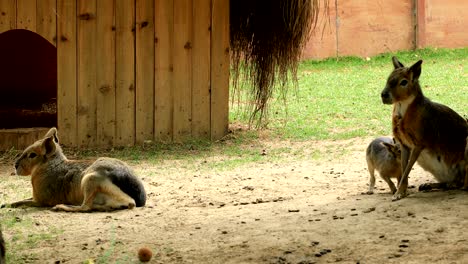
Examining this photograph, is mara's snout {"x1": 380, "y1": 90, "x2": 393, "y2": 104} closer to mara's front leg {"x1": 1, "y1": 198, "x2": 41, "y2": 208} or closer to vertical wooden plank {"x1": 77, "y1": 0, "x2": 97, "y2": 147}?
mara's front leg {"x1": 1, "y1": 198, "x2": 41, "y2": 208}

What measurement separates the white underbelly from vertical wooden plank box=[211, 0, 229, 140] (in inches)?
193

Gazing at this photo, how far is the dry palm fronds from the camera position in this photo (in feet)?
37.7

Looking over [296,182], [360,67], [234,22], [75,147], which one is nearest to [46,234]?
[296,182]

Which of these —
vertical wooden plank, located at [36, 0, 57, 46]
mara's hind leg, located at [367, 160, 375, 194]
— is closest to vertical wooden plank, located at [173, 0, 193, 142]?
vertical wooden plank, located at [36, 0, 57, 46]

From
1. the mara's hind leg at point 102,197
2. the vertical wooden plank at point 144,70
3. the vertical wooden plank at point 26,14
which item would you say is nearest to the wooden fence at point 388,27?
the vertical wooden plank at point 144,70

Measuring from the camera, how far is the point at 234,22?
40.9 feet

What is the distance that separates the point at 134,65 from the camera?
11266mm

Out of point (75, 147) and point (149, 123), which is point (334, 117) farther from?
point (75, 147)

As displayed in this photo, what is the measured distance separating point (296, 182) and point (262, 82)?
3367mm

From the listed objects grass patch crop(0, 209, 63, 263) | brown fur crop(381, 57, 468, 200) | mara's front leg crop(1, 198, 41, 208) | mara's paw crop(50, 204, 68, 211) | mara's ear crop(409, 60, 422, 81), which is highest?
mara's ear crop(409, 60, 422, 81)

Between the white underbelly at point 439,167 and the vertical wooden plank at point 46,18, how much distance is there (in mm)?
5443

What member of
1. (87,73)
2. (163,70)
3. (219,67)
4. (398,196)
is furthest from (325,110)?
(398,196)

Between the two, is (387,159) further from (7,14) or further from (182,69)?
(7,14)

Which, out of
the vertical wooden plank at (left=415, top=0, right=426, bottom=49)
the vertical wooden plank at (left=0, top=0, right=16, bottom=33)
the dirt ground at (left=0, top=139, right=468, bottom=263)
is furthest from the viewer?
the vertical wooden plank at (left=415, top=0, right=426, bottom=49)
